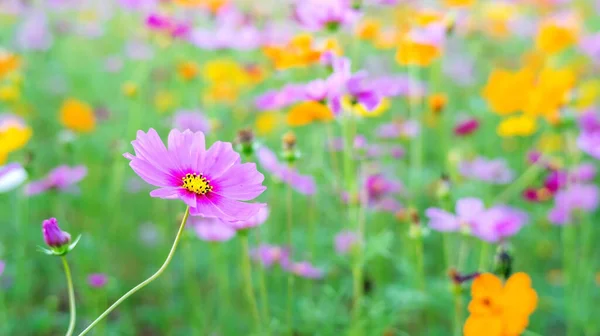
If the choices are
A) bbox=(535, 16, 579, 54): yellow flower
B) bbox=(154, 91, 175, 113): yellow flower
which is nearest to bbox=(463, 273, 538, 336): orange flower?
bbox=(535, 16, 579, 54): yellow flower

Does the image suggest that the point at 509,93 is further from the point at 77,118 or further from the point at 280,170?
the point at 77,118

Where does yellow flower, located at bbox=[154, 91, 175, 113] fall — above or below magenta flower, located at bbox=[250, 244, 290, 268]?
above

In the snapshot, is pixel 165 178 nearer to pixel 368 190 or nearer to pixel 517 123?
pixel 368 190

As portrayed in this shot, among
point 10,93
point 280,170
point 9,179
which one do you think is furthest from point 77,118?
point 9,179

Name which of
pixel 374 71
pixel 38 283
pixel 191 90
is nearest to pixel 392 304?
pixel 38 283

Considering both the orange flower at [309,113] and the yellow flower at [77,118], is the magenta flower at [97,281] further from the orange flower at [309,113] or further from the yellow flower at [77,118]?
the yellow flower at [77,118]

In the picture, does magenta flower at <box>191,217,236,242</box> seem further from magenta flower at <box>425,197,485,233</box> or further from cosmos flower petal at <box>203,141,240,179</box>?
cosmos flower petal at <box>203,141,240,179</box>

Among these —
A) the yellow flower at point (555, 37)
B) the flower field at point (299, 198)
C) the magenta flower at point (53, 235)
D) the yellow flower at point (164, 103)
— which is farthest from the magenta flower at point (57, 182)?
the yellow flower at point (555, 37)
